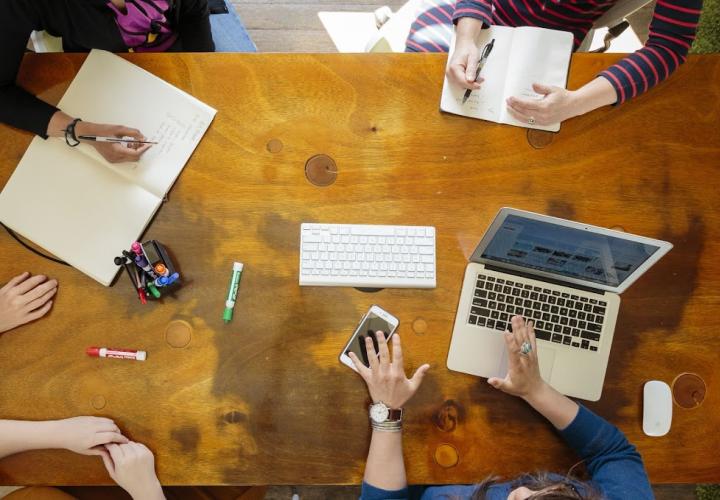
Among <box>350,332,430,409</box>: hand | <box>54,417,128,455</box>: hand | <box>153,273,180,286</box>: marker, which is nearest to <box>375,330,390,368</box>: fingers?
<box>350,332,430,409</box>: hand

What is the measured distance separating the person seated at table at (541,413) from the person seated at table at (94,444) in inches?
17.0

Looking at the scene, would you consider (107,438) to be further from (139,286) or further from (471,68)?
(471,68)

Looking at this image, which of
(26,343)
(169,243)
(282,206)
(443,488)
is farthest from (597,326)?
(26,343)

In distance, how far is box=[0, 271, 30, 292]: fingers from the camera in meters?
1.04

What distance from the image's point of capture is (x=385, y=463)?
38.3 inches

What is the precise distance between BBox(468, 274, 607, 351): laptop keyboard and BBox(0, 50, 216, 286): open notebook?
2.33 feet

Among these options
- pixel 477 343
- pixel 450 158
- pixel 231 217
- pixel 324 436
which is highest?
pixel 450 158

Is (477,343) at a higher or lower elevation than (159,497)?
higher

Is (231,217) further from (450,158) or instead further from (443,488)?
(443,488)

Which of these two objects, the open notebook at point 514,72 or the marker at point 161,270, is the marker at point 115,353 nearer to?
the marker at point 161,270

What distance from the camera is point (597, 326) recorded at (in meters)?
1.05

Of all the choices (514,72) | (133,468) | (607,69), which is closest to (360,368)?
(133,468)

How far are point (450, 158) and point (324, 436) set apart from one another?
64 cm

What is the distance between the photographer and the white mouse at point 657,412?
40.6 inches
